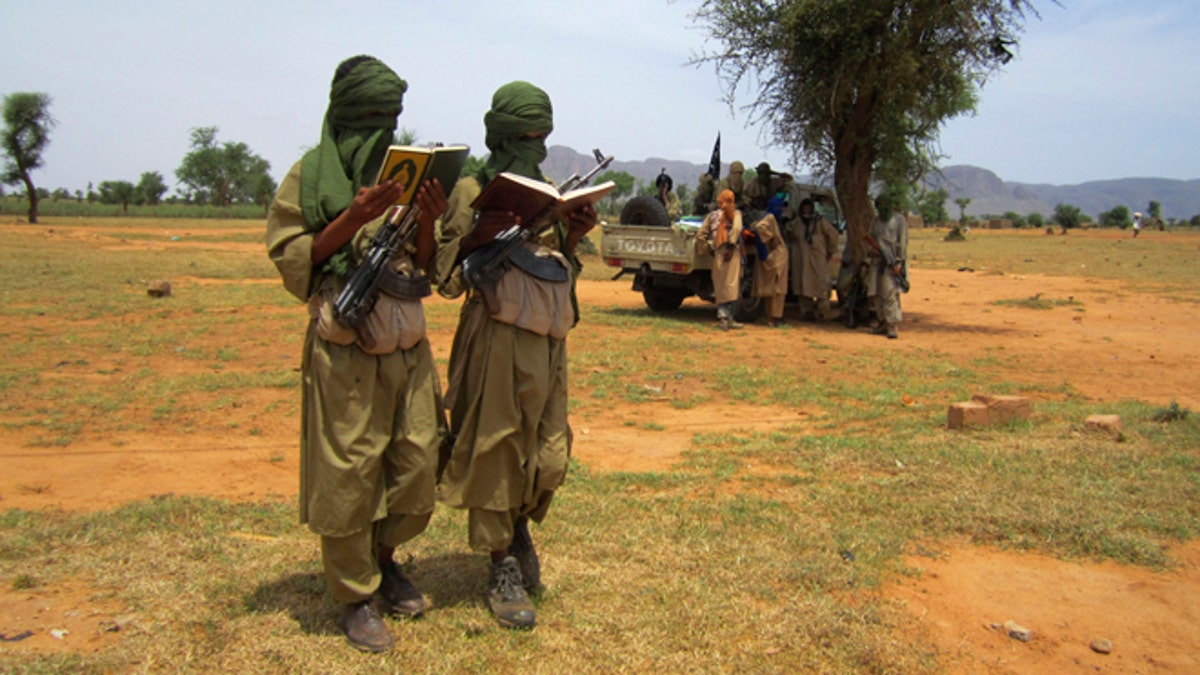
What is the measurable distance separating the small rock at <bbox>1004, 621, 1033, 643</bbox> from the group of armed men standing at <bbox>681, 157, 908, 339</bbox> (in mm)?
8689

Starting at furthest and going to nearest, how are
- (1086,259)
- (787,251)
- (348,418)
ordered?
(1086,259) → (787,251) → (348,418)

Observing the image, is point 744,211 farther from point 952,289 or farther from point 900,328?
point 952,289

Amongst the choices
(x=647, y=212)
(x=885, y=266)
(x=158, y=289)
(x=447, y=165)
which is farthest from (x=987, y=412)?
(x=158, y=289)

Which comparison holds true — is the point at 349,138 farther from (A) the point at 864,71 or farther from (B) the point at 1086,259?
(B) the point at 1086,259

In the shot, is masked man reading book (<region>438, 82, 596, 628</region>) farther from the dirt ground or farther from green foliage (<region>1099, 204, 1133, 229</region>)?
green foliage (<region>1099, 204, 1133, 229</region>)

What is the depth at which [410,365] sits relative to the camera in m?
3.23

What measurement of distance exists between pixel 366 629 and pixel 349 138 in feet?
5.54

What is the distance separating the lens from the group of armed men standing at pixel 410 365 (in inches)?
122

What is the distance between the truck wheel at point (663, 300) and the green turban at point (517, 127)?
1032cm

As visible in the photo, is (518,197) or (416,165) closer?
(416,165)

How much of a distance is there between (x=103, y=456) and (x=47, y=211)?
54.7 m

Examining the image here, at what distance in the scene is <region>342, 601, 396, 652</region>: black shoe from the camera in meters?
3.18

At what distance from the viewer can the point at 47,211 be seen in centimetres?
5234

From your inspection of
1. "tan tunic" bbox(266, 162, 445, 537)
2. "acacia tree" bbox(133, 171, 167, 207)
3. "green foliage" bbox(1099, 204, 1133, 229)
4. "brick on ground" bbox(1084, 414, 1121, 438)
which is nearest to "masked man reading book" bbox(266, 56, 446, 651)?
→ "tan tunic" bbox(266, 162, 445, 537)
